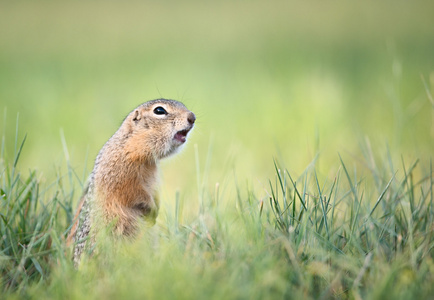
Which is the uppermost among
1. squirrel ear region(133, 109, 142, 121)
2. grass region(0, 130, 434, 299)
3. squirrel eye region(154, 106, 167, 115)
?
squirrel eye region(154, 106, 167, 115)

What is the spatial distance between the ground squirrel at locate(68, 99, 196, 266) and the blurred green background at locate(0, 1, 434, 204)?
0.24 meters

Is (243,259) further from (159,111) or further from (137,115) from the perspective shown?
(137,115)

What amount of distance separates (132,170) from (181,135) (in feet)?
1.39

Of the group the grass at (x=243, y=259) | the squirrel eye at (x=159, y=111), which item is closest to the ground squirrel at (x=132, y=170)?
the squirrel eye at (x=159, y=111)

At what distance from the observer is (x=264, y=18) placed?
13.1m

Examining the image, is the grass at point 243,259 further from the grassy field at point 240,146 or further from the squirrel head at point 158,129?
the squirrel head at point 158,129

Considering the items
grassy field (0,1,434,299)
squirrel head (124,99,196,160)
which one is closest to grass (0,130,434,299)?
grassy field (0,1,434,299)

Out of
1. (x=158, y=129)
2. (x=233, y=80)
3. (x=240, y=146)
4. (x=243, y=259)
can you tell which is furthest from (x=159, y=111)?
(x=233, y=80)

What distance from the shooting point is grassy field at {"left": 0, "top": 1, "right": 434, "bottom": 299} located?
105 inches

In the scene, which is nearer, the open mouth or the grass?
the grass

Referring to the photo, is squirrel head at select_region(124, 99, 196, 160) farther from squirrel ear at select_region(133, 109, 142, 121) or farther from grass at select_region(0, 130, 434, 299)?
grass at select_region(0, 130, 434, 299)

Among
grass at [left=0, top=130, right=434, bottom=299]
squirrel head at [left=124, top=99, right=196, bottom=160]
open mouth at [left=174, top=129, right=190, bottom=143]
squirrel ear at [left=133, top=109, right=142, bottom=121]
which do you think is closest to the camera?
grass at [left=0, top=130, right=434, bottom=299]

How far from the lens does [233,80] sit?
8.80 meters

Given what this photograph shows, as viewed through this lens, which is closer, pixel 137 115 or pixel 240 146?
pixel 137 115
